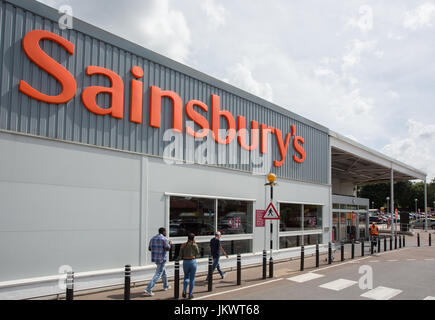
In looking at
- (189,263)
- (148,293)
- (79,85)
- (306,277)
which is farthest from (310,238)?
(79,85)

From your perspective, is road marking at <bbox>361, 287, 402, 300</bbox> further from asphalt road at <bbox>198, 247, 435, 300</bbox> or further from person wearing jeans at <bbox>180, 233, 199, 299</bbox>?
person wearing jeans at <bbox>180, 233, 199, 299</bbox>

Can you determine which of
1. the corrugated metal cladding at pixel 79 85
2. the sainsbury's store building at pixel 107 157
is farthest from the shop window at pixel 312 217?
the corrugated metal cladding at pixel 79 85

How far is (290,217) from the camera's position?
1853 cm

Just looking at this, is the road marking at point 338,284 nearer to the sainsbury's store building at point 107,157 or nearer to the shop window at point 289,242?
the sainsbury's store building at point 107,157

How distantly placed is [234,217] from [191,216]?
8.45 ft

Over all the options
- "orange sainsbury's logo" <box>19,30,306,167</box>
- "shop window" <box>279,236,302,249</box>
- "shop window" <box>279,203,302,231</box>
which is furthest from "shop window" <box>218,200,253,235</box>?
"shop window" <box>279,236,302,249</box>

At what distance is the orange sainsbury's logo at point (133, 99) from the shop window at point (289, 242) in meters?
4.61

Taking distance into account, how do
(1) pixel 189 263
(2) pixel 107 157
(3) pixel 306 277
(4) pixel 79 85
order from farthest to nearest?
1. (3) pixel 306 277
2. (2) pixel 107 157
3. (4) pixel 79 85
4. (1) pixel 189 263

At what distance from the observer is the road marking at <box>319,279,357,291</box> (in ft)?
35.6

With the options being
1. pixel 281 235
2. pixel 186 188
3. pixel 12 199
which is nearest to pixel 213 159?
pixel 186 188

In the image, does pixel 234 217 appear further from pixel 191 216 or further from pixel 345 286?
pixel 345 286

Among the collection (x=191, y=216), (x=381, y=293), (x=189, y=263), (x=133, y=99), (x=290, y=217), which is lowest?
(x=381, y=293)

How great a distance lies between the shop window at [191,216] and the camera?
40.6ft

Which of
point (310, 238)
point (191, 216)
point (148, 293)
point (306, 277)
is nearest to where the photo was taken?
point (148, 293)
